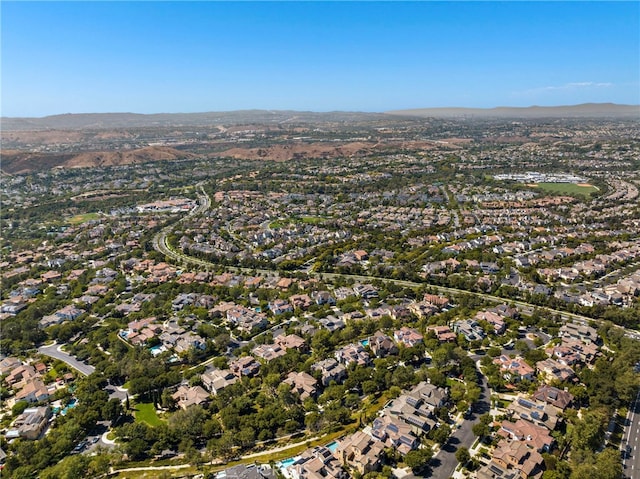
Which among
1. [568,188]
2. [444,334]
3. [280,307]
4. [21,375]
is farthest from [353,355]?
[568,188]

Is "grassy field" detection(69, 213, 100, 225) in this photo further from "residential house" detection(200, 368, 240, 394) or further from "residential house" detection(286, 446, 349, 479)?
"residential house" detection(286, 446, 349, 479)

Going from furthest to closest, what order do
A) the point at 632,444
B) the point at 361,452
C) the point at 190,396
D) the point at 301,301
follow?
1. the point at 301,301
2. the point at 190,396
3. the point at 632,444
4. the point at 361,452

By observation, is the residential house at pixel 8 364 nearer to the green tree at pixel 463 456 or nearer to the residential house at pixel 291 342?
the residential house at pixel 291 342

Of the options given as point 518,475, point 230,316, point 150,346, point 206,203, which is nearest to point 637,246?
point 518,475

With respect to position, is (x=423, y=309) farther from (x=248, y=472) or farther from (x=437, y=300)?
(x=248, y=472)

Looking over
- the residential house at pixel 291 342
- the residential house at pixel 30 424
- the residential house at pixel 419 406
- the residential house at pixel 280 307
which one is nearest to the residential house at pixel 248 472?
the residential house at pixel 419 406

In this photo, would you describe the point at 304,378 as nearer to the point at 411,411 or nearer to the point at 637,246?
the point at 411,411
